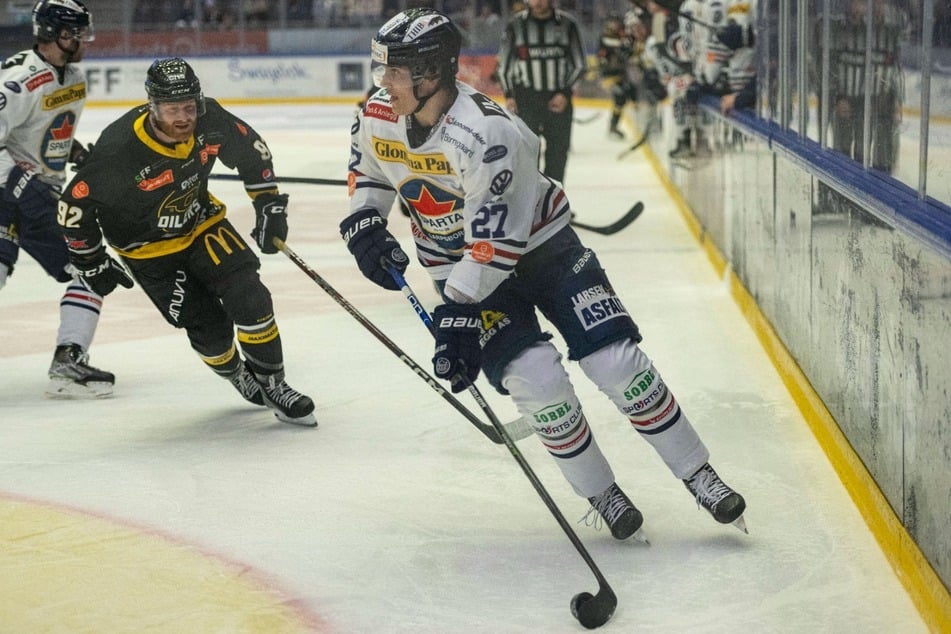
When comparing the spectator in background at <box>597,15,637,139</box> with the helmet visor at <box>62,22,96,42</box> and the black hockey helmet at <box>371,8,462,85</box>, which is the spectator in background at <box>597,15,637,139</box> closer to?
the helmet visor at <box>62,22,96,42</box>

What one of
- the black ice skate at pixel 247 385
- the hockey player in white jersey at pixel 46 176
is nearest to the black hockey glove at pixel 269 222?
the black ice skate at pixel 247 385

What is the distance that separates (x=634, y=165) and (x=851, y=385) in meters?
7.83

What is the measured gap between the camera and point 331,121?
15305mm

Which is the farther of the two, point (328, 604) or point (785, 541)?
point (785, 541)

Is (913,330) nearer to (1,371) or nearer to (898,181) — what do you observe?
(898,181)

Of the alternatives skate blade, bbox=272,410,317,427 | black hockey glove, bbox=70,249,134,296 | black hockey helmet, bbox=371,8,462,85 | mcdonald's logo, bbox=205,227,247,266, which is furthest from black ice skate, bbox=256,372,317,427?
black hockey helmet, bbox=371,8,462,85

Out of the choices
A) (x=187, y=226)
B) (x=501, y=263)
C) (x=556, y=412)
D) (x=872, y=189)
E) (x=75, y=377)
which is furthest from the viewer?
(x=75, y=377)

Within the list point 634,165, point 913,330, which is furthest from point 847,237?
point 634,165

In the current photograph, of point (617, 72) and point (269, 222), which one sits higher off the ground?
point (269, 222)

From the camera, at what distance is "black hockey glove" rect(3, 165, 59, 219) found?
14.1 ft

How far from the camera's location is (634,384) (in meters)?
2.79

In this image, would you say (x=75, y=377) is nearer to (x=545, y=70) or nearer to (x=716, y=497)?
(x=716, y=497)

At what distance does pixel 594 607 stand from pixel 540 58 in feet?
17.6

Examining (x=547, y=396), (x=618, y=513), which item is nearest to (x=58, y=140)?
(x=547, y=396)
